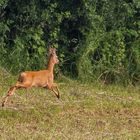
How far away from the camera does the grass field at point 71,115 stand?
339 inches

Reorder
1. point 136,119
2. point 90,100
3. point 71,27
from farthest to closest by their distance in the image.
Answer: point 71,27 < point 90,100 < point 136,119

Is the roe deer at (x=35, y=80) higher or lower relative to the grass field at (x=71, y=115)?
higher

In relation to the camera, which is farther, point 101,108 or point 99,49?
point 99,49

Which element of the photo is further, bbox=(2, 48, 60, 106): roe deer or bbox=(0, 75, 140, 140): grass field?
bbox=(2, 48, 60, 106): roe deer

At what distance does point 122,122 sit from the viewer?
31.5 feet

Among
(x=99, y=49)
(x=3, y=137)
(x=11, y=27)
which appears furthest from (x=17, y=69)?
(x=3, y=137)

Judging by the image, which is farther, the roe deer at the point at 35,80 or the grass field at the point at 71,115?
the roe deer at the point at 35,80

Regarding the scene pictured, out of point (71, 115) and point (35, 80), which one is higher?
point (35, 80)

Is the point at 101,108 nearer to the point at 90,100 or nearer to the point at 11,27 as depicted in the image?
the point at 90,100

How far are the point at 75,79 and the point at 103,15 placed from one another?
1591 millimetres

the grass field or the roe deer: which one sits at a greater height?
the roe deer

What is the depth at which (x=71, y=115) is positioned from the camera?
9.79m

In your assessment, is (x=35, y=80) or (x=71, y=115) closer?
(x=71, y=115)

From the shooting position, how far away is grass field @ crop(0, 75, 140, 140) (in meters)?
8.61
